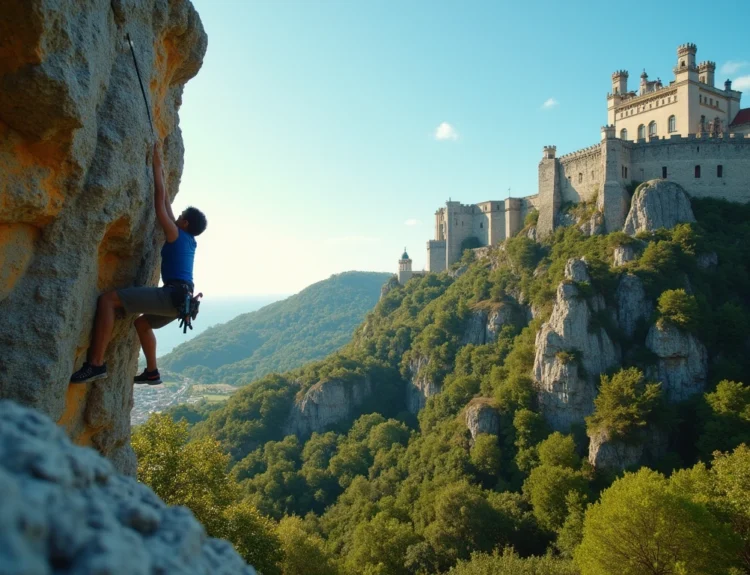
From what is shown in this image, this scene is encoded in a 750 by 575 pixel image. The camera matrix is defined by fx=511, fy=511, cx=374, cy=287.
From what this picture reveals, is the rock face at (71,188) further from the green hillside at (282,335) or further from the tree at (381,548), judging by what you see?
the green hillside at (282,335)

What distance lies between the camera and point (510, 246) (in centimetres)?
5381

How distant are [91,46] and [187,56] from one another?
10.8 ft

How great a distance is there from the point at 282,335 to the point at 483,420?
128m

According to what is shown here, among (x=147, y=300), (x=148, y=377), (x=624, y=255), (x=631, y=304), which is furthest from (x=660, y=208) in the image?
(x=147, y=300)

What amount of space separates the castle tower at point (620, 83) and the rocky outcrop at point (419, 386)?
35161 millimetres

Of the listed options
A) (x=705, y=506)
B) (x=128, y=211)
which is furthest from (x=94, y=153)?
(x=705, y=506)

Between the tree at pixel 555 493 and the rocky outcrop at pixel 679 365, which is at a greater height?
the rocky outcrop at pixel 679 365

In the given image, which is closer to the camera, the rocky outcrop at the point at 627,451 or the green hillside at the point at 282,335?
the rocky outcrop at the point at 627,451

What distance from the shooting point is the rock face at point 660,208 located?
139 feet

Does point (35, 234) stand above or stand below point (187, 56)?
below

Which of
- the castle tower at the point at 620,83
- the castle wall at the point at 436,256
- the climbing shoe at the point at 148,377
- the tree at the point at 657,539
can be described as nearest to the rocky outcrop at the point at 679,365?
the tree at the point at 657,539

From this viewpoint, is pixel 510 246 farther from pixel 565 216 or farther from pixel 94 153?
pixel 94 153

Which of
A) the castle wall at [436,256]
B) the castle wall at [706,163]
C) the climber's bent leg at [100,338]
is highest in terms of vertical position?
the castle wall at [706,163]

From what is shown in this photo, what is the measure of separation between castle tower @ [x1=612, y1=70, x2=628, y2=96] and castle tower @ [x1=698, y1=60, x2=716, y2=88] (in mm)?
7375
